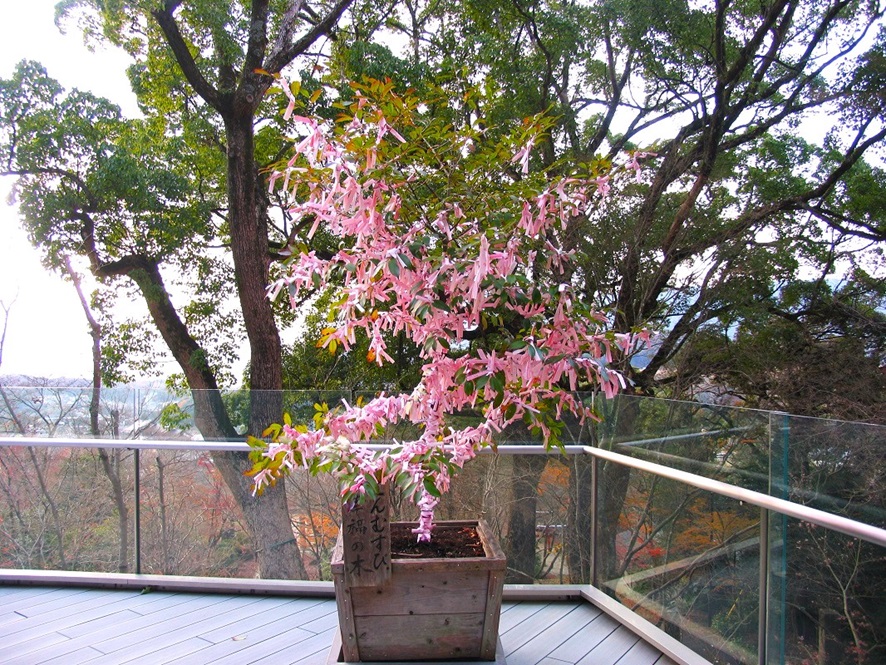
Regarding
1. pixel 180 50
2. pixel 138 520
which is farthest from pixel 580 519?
pixel 180 50

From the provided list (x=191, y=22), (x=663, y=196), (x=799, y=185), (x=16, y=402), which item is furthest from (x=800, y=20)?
(x=16, y=402)

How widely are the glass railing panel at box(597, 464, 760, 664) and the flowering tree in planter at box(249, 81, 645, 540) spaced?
0.67 m

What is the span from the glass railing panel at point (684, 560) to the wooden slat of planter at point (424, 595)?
801 millimetres

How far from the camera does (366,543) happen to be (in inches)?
83.2

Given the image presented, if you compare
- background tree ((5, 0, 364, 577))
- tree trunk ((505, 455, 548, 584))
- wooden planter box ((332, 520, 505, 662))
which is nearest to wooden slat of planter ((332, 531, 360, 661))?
wooden planter box ((332, 520, 505, 662))

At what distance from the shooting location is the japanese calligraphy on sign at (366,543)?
2.10m

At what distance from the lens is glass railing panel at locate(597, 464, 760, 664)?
85.3 inches

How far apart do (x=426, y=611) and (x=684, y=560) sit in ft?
3.30

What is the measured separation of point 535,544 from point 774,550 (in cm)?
140

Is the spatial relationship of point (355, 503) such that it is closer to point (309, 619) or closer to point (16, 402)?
point (309, 619)

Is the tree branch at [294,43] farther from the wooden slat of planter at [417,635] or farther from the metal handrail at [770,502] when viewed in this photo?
the wooden slat of planter at [417,635]

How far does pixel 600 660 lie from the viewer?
95.3 inches

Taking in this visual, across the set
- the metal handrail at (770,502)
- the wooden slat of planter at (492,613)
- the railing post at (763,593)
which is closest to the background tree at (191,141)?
the wooden slat of planter at (492,613)

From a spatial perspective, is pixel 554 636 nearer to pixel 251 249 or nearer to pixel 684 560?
pixel 684 560
